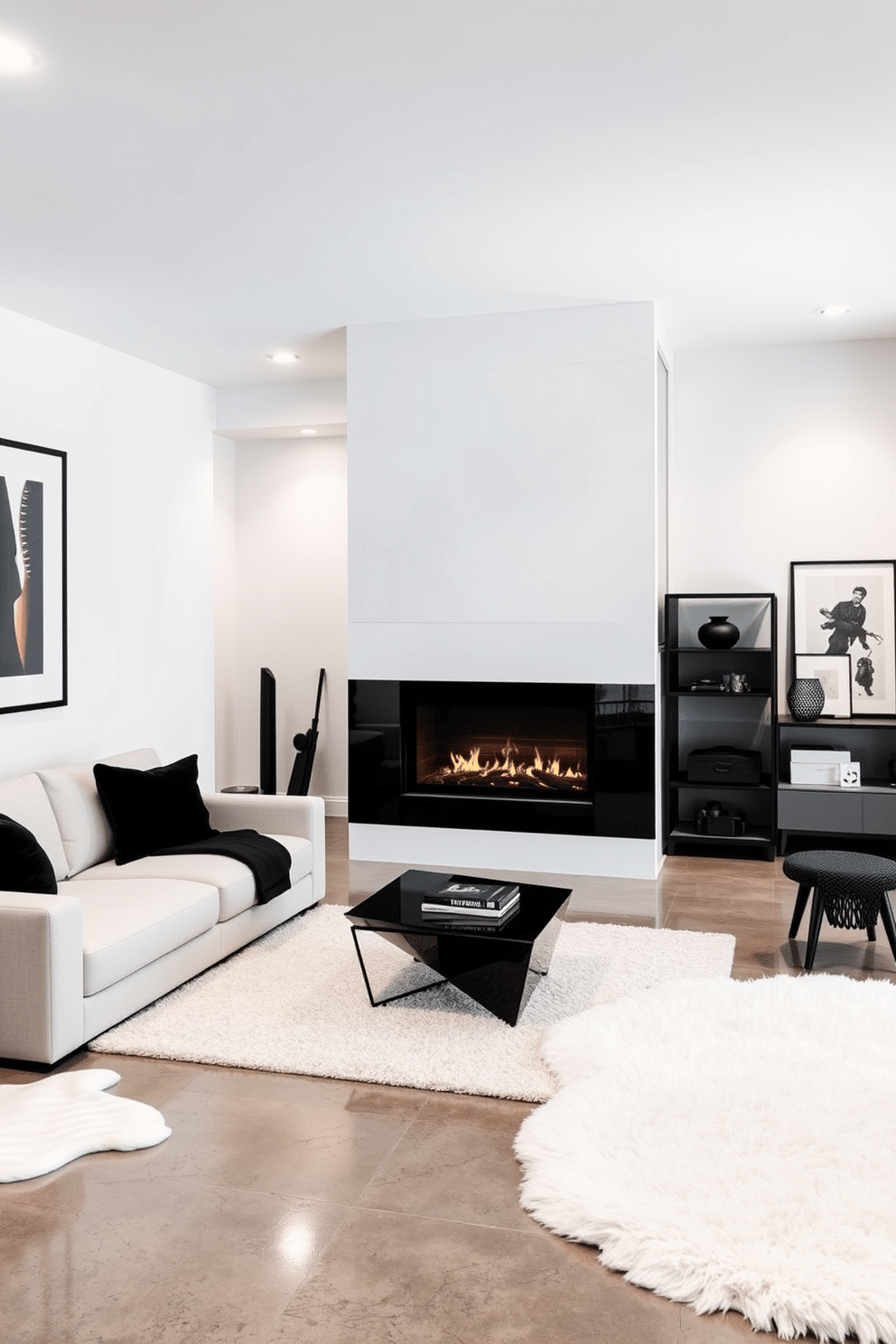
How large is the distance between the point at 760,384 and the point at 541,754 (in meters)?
2.41

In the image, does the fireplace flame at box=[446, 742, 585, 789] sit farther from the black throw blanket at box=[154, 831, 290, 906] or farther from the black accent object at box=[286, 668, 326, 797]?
the black throw blanket at box=[154, 831, 290, 906]

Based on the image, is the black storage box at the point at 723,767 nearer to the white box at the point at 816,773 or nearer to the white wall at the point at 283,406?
the white box at the point at 816,773

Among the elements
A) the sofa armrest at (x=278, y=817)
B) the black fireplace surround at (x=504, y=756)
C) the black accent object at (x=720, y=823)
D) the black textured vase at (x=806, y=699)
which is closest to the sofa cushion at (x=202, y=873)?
the sofa armrest at (x=278, y=817)

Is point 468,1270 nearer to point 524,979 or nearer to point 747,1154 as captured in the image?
point 747,1154

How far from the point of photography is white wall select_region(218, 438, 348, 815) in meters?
7.39

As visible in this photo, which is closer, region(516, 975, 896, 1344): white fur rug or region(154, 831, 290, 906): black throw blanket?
region(516, 975, 896, 1344): white fur rug

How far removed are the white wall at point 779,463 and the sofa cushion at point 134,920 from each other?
3.53 m

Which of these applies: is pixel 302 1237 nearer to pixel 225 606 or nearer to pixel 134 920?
pixel 134 920

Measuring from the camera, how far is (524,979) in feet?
11.5

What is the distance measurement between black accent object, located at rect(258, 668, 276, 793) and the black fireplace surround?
1187 millimetres

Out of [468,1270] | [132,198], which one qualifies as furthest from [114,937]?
[132,198]

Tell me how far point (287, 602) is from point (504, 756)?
2.32 metres

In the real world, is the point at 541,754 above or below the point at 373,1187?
above

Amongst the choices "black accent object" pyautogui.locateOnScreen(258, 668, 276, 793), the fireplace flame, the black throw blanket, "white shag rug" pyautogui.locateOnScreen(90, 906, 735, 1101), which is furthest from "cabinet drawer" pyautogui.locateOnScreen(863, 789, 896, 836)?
"black accent object" pyautogui.locateOnScreen(258, 668, 276, 793)
